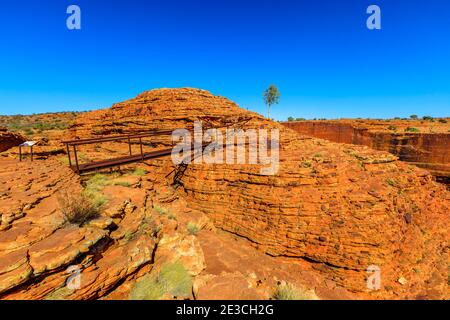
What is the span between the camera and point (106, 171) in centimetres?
1132

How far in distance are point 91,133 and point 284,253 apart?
14.8m

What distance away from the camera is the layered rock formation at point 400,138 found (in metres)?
17.8

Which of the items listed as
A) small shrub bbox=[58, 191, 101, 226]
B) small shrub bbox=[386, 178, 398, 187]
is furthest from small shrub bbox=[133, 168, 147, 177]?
small shrub bbox=[386, 178, 398, 187]

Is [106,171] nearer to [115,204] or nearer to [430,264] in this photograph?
[115,204]

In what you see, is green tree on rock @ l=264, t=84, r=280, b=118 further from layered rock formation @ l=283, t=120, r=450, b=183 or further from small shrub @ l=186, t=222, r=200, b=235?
small shrub @ l=186, t=222, r=200, b=235

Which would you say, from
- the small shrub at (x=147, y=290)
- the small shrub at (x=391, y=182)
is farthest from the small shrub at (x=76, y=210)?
the small shrub at (x=391, y=182)

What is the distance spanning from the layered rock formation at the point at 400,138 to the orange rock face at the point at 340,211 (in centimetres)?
765

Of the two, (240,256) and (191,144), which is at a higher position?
(191,144)

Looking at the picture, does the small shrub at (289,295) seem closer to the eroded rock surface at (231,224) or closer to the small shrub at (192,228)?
the eroded rock surface at (231,224)

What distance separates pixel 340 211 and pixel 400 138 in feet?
55.2

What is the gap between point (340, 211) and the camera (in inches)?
334

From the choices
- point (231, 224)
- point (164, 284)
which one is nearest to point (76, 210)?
point (164, 284)

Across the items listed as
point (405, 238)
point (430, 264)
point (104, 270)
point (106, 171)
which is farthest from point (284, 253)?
point (106, 171)

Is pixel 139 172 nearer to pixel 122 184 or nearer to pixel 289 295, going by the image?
pixel 122 184
